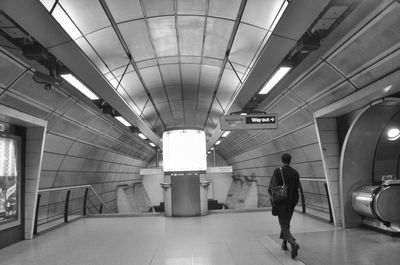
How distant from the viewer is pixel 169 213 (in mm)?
9484

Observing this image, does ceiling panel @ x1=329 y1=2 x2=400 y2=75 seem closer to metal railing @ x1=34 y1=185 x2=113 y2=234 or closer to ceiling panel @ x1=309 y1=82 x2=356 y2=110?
ceiling panel @ x1=309 y1=82 x2=356 y2=110

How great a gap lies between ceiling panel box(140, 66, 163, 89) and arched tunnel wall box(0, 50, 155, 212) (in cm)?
169

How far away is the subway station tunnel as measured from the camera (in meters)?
4.81

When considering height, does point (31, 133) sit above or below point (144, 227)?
above

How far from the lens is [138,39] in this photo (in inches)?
279

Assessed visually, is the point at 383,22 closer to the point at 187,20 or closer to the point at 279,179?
the point at 279,179

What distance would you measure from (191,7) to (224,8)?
0.61 meters

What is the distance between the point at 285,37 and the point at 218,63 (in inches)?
171

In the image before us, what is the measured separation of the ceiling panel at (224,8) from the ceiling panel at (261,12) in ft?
0.61

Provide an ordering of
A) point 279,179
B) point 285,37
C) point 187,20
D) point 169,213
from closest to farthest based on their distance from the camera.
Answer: point 285,37 → point 279,179 → point 187,20 → point 169,213

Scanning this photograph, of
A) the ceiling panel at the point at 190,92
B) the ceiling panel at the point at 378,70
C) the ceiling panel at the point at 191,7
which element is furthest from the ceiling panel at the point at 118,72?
the ceiling panel at the point at 378,70

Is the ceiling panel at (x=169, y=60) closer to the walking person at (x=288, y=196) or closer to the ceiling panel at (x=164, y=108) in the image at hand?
the ceiling panel at (x=164, y=108)

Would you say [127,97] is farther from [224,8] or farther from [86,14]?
[224,8]

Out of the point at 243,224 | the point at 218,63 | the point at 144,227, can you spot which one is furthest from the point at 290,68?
the point at 144,227
